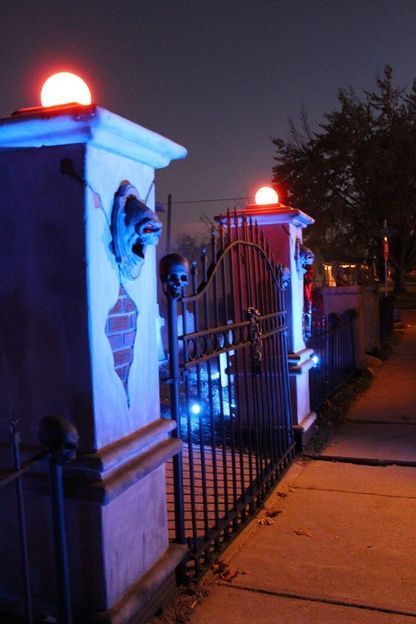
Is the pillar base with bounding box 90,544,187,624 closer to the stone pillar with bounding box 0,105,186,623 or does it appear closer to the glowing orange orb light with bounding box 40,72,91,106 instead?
the stone pillar with bounding box 0,105,186,623

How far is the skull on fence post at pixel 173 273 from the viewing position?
11.1 ft

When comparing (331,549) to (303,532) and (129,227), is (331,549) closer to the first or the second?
(303,532)

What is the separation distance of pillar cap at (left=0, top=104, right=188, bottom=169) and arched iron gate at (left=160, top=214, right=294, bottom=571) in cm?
79

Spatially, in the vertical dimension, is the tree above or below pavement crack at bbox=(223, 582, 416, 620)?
above

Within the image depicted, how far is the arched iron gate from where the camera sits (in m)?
3.54

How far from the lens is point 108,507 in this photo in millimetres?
2762

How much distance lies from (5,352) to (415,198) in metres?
37.1

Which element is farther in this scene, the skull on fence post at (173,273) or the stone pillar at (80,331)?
the skull on fence post at (173,273)

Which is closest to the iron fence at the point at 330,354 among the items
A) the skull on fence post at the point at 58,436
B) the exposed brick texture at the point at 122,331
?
the exposed brick texture at the point at 122,331

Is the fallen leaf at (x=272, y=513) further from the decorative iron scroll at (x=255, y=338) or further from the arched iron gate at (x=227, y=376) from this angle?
the decorative iron scroll at (x=255, y=338)

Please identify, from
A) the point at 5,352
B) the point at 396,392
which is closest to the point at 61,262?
the point at 5,352

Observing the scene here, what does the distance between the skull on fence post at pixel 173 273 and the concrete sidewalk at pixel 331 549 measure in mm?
1694

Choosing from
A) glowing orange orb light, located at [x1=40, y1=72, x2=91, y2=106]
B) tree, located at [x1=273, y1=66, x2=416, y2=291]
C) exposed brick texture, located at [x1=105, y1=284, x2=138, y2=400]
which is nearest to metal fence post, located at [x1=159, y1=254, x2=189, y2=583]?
exposed brick texture, located at [x1=105, y1=284, x2=138, y2=400]

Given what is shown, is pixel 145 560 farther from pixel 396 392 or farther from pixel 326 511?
pixel 396 392
